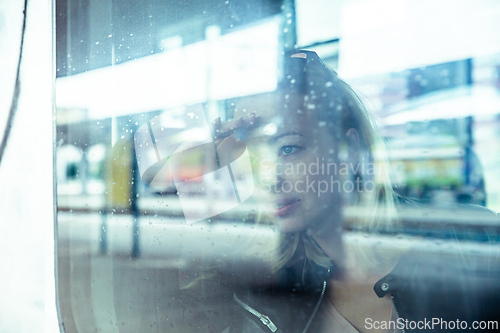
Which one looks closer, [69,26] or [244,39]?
[244,39]

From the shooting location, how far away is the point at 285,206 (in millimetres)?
656

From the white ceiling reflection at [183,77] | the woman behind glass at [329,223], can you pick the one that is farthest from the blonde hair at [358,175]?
the white ceiling reflection at [183,77]

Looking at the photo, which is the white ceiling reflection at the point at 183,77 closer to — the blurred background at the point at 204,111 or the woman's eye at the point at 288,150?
the blurred background at the point at 204,111

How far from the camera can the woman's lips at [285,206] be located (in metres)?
0.65

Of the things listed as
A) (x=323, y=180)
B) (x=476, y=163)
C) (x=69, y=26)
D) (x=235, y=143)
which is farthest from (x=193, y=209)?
(x=69, y=26)

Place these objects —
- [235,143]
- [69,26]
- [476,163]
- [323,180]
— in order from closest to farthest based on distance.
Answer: [476,163]
[323,180]
[235,143]
[69,26]

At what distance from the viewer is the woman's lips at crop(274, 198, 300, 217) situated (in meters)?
0.65

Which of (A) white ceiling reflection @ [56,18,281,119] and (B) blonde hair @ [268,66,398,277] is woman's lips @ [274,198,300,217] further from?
(A) white ceiling reflection @ [56,18,281,119]

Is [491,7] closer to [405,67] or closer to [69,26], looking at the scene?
[405,67]

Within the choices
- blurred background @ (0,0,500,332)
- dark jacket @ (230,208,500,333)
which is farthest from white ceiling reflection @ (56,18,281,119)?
dark jacket @ (230,208,500,333)

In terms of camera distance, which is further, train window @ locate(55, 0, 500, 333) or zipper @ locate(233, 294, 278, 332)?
zipper @ locate(233, 294, 278, 332)

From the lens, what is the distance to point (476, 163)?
1.52 feet

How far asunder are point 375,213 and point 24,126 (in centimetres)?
119

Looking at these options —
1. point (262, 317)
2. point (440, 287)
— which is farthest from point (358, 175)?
point (262, 317)
